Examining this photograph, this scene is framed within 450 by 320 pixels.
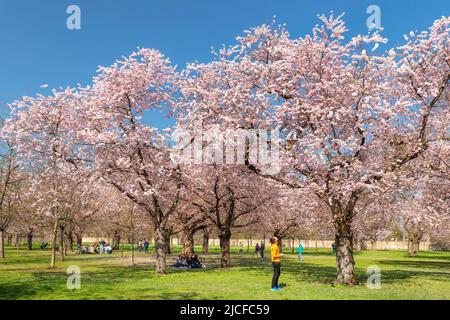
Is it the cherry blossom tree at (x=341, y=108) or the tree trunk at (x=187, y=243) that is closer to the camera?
the cherry blossom tree at (x=341, y=108)

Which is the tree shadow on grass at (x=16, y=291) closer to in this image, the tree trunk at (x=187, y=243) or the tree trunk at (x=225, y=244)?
the tree trunk at (x=225, y=244)

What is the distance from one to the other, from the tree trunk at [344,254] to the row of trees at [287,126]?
52mm

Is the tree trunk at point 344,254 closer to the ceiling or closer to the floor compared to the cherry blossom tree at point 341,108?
closer to the floor

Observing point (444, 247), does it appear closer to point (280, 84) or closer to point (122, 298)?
point (280, 84)

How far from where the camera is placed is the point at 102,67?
Answer: 94.1 ft

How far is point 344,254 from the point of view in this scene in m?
22.1

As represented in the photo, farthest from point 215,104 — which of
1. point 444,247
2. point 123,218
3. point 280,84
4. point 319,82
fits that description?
point 444,247

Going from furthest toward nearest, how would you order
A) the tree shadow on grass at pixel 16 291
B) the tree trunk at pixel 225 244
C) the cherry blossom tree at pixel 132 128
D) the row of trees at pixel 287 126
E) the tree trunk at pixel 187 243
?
the tree trunk at pixel 187 243, the tree trunk at pixel 225 244, the cherry blossom tree at pixel 132 128, the row of trees at pixel 287 126, the tree shadow on grass at pixel 16 291

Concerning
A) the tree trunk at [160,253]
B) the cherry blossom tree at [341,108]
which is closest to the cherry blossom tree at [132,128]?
the tree trunk at [160,253]

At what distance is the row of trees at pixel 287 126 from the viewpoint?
21406 mm

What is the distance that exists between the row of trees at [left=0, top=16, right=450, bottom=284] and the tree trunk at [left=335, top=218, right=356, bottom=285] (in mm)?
52

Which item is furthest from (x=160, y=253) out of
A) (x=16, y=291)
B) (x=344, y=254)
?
(x=344, y=254)

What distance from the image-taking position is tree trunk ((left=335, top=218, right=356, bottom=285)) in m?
21.9

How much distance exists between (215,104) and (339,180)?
25.7ft
